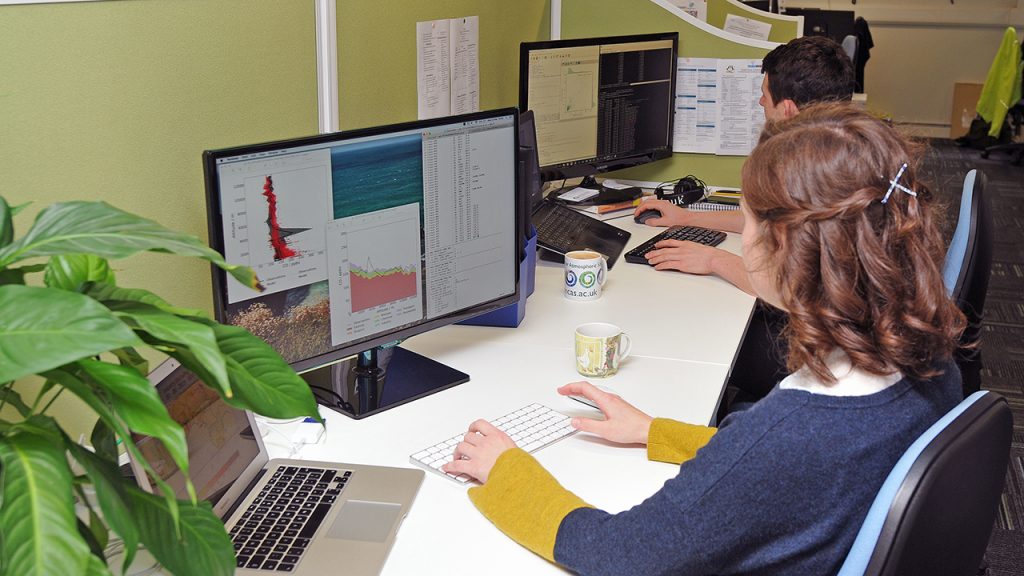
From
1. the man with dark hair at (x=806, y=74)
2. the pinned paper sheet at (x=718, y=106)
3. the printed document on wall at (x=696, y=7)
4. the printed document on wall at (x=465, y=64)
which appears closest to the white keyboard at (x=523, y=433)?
the printed document on wall at (x=465, y=64)

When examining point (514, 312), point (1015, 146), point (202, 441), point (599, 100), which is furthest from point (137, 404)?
point (1015, 146)

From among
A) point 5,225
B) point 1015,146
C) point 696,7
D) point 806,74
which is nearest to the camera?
point 5,225

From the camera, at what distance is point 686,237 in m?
2.38

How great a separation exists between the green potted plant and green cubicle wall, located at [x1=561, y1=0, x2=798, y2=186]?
223 centimetres

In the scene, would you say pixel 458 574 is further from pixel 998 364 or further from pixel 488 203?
pixel 998 364

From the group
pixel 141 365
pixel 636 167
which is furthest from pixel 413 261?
pixel 636 167

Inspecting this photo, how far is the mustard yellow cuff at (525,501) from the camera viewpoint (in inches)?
43.8

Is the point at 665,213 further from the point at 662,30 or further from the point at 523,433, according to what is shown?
the point at 523,433

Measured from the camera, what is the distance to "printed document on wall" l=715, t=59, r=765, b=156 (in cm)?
279

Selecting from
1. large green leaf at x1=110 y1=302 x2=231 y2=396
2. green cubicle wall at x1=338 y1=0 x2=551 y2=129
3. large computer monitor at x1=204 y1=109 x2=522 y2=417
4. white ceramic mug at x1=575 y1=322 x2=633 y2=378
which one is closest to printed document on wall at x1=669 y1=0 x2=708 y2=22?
green cubicle wall at x1=338 y1=0 x2=551 y2=129

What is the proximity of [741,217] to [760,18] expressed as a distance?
85cm

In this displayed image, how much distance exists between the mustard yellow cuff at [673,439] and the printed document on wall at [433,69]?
998mm

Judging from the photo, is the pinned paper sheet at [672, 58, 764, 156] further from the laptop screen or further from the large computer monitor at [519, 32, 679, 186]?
the laptop screen

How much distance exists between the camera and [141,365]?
94cm
